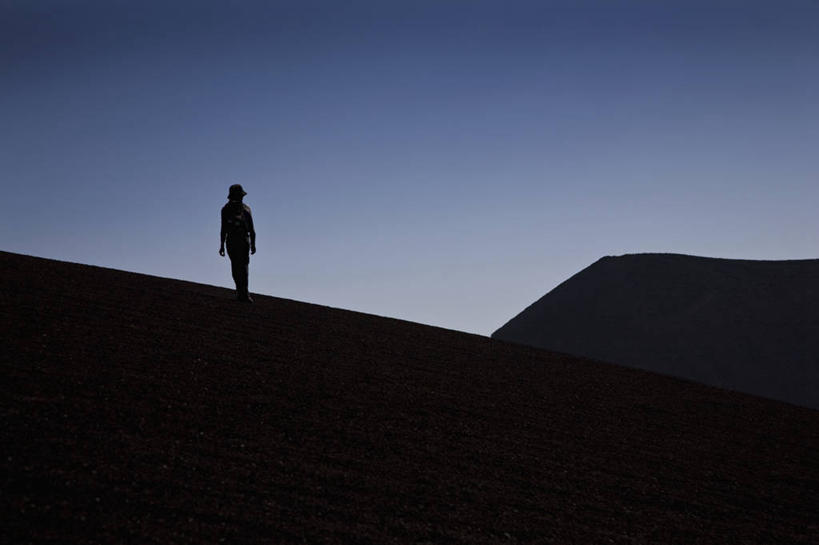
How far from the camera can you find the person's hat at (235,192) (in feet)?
38.9

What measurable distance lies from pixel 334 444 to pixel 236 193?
6770 millimetres

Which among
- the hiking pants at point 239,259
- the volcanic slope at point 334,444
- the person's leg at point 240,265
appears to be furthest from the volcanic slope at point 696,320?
the hiking pants at point 239,259

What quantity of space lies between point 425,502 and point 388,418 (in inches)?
82.7

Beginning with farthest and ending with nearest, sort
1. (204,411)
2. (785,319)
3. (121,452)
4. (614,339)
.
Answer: (614,339) < (785,319) < (204,411) < (121,452)

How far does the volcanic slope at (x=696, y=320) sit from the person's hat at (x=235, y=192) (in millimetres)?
43294

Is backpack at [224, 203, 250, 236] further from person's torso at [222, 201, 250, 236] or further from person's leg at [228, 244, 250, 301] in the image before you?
person's leg at [228, 244, 250, 301]

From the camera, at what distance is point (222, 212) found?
11953mm

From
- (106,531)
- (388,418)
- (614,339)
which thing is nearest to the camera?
(106,531)

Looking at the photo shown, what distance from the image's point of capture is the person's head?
1187cm

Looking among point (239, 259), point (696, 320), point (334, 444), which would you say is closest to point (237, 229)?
point (239, 259)

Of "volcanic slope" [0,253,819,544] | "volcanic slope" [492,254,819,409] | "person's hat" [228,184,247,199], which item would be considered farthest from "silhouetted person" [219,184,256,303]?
"volcanic slope" [492,254,819,409]

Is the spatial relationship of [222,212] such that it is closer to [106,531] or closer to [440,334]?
[440,334]

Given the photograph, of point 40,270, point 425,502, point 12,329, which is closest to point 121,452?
point 425,502

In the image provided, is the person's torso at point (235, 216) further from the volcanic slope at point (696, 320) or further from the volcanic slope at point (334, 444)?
the volcanic slope at point (696, 320)
